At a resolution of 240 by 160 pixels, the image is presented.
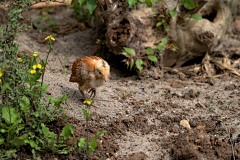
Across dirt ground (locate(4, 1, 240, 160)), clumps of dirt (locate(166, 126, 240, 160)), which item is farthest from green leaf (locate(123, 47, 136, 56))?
clumps of dirt (locate(166, 126, 240, 160))

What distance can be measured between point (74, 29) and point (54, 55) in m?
1.42

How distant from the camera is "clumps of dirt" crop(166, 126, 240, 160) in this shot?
2938 mm

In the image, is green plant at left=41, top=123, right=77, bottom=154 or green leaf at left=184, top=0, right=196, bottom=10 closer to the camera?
green plant at left=41, top=123, right=77, bottom=154

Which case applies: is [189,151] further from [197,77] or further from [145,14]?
[145,14]

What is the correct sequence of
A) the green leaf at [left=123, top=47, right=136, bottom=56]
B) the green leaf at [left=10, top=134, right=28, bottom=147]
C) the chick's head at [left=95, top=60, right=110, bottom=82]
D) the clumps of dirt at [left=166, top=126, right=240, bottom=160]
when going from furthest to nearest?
the green leaf at [left=123, top=47, right=136, bottom=56] → the chick's head at [left=95, top=60, right=110, bottom=82] → the clumps of dirt at [left=166, top=126, right=240, bottom=160] → the green leaf at [left=10, top=134, right=28, bottom=147]

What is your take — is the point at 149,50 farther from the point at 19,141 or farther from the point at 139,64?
the point at 19,141

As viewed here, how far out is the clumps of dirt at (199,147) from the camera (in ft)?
9.64

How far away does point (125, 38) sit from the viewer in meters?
4.57

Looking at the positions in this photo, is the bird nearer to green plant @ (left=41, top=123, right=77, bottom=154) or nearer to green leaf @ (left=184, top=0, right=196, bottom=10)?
green plant @ (left=41, top=123, right=77, bottom=154)

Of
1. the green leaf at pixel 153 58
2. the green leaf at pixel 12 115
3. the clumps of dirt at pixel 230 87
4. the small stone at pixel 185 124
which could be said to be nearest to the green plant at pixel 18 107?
the green leaf at pixel 12 115

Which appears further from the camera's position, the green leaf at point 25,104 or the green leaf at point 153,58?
the green leaf at point 153,58

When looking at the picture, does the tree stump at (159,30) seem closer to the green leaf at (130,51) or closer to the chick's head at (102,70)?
the green leaf at (130,51)

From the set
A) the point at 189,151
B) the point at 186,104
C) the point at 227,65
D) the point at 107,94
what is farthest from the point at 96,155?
the point at 227,65

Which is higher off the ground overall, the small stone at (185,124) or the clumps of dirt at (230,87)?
the clumps of dirt at (230,87)
